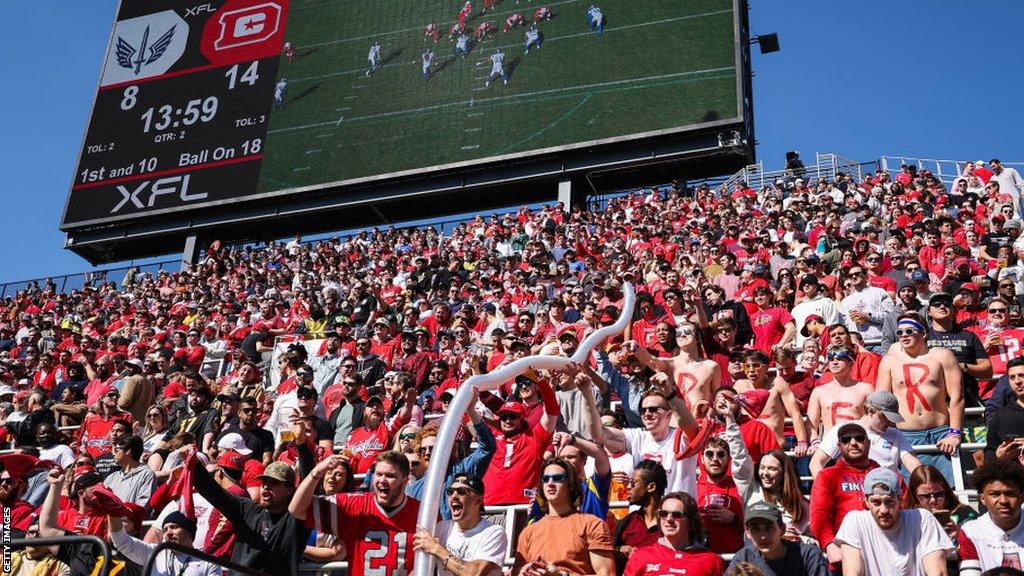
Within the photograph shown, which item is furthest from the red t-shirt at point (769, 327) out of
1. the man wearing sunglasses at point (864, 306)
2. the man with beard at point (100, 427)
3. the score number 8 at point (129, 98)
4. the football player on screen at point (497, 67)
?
the score number 8 at point (129, 98)

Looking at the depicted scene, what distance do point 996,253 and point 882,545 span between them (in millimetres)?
6820

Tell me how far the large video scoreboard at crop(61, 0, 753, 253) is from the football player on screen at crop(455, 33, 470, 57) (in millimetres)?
54

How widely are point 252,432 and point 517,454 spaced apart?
8.86 feet

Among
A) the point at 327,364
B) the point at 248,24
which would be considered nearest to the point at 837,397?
the point at 327,364

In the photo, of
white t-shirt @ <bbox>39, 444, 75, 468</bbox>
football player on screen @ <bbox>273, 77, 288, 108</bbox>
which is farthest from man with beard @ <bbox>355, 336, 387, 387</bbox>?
football player on screen @ <bbox>273, 77, 288, 108</bbox>

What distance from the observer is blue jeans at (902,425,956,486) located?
6145 mm

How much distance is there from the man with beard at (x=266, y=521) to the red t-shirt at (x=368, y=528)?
155mm

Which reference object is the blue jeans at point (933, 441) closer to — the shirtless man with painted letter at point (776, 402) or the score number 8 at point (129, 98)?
the shirtless man with painted letter at point (776, 402)

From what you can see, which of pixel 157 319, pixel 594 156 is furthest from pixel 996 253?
pixel 157 319

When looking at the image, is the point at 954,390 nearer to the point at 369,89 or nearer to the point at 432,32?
the point at 369,89

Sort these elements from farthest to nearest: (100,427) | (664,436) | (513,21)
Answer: (513,21) < (100,427) < (664,436)

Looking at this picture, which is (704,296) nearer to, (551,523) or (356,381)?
(356,381)

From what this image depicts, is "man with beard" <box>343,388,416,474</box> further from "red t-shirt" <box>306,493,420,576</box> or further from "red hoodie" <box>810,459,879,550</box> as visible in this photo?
"red hoodie" <box>810,459,879,550</box>

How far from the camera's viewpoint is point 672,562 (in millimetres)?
4941
